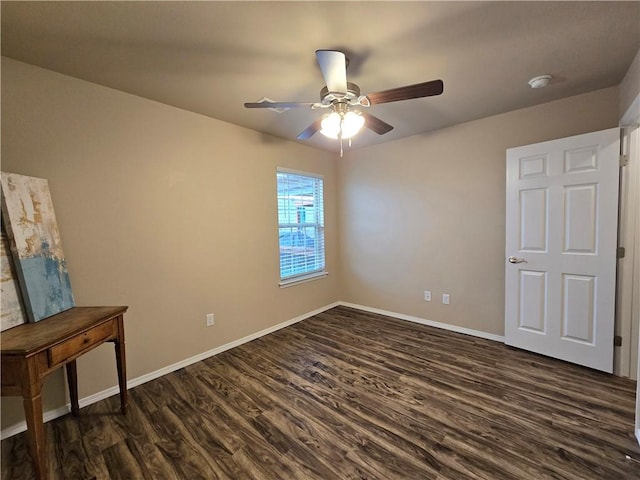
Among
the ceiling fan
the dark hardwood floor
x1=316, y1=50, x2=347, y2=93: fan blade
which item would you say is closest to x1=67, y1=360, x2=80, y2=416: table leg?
the dark hardwood floor

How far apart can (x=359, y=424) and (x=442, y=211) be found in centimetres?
252

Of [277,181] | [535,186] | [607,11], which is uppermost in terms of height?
[607,11]

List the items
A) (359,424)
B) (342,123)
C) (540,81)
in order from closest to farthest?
1. (359,424)
2. (342,123)
3. (540,81)

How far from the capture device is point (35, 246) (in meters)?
1.73

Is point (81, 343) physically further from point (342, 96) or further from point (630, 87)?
point (630, 87)

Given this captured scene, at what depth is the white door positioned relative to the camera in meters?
2.31

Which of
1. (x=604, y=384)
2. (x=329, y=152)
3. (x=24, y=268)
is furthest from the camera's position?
(x=329, y=152)

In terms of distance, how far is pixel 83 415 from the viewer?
1.97 metres

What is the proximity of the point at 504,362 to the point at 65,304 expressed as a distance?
3585 mm

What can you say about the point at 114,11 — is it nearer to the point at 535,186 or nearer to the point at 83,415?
the point at 83,415

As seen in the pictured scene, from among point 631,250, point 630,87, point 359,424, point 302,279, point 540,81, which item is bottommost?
point 359,424

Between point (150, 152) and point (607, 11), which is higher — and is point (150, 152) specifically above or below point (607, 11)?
below

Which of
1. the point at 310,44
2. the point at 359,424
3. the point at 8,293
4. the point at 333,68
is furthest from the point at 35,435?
the point at 310,44

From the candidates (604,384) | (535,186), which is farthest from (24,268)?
(604,384)
